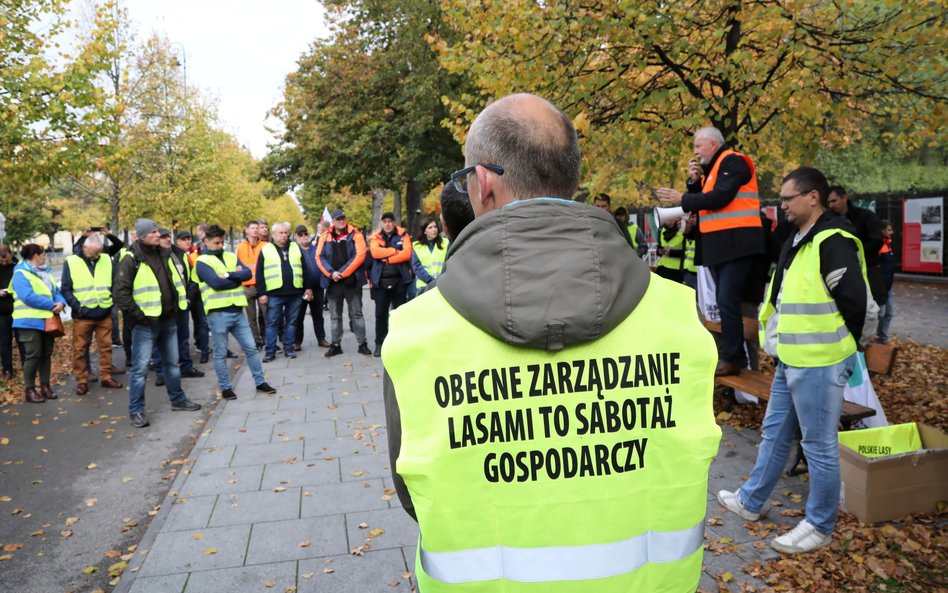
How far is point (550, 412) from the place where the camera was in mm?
1444

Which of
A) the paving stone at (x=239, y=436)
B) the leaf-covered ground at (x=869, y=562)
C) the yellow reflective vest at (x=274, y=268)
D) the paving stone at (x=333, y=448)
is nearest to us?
the leaf-covered ground at (x=869, y=562)

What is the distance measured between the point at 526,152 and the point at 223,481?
16.9ft

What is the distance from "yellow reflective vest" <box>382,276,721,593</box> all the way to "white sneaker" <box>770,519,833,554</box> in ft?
10.0

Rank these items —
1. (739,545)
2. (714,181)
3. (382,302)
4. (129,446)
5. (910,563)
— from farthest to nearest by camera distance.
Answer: (382,302)
(129,446)
(714,181)
(739,545)
(910,563)

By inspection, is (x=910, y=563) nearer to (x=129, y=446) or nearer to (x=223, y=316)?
(x=129, y=446)

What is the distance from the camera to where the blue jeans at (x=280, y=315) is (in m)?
11.4

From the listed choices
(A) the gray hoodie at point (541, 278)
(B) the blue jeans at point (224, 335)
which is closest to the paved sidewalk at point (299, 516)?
(B) the blue jeans at point (224, 335)

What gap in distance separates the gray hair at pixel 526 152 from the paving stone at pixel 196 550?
12.1 ft

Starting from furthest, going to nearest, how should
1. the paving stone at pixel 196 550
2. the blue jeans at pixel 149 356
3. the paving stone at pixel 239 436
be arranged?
the blue jeans at pixel 149 356, the paving stone at pixel 239 436, the paving stone at pixel 196 550

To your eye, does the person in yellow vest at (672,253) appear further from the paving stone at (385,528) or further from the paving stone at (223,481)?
the paving stone at (223,481)

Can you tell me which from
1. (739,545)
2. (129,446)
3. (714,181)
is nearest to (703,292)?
(714,181)

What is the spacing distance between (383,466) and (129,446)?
9.92 ft

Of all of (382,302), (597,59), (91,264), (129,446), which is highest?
(597,59)

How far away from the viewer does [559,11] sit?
7.48 m
